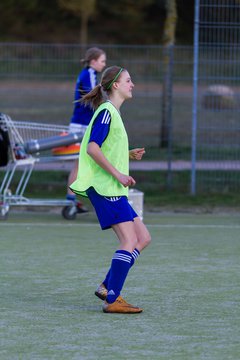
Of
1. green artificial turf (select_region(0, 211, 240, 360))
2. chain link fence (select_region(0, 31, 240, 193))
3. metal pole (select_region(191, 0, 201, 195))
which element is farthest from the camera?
chain link fence (select_region(0, 31, 240, 193))

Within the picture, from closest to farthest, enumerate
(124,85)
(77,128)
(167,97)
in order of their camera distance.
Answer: (124,85) < (77,128) < (167,97)

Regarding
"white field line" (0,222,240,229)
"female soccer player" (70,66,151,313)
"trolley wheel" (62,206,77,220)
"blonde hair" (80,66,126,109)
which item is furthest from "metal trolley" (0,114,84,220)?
"female soccer player" (70,66,151,313)

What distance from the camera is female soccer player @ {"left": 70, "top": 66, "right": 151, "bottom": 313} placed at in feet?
22.7

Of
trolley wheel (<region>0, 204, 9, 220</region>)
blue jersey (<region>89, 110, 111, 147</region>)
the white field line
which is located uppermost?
blue jersey (<region>89, 110, 111, 147</region>)

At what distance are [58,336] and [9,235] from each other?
4.75 meters

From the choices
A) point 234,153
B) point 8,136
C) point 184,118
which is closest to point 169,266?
point 8,136

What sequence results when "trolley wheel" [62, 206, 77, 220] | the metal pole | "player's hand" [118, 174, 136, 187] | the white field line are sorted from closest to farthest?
1. "player's hand" [118, 174, 136, 187]
2. the white field line
3. "trolley wheel" [62, 206, 77, 220]
4. the metal pole

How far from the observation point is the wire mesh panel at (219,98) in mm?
14008

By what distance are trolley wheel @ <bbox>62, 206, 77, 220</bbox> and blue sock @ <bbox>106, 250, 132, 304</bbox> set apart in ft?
17.5

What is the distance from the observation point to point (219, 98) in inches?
578

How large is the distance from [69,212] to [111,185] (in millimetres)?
5416

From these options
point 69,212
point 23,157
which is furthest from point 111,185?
point 69,212

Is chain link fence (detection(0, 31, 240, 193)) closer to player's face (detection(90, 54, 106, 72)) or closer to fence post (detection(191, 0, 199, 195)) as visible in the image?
fence post (detection(191, 0, 199, 195))

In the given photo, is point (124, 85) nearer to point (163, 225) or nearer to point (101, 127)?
point (101, 127)
